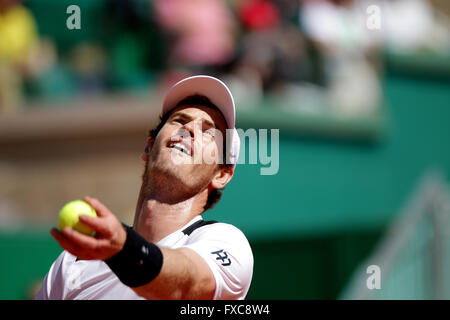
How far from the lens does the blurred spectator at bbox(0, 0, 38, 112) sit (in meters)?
9.57

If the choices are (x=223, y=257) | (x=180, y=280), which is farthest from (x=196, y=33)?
(x=180, y=280)

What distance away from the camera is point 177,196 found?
298cm

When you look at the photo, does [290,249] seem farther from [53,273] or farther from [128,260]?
[128,260]

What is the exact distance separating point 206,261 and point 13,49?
24.7 feet

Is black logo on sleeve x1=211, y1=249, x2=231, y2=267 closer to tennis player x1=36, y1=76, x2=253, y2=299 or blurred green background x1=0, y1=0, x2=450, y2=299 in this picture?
tennis player x1=36, y1=76, x2=253, y2=299

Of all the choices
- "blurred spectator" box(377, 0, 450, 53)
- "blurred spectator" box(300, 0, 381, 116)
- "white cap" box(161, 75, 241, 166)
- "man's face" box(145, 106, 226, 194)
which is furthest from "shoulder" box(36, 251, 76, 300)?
"blurred spectator" box(377, 0, 450, 53)

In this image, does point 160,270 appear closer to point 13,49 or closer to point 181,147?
point 181,147

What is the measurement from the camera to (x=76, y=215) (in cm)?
243

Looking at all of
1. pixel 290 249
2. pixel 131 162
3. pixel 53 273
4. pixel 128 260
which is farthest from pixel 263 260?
pixel 128 260

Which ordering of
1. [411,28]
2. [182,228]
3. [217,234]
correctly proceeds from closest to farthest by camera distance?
[217,234]
[182,228]
[411,28]

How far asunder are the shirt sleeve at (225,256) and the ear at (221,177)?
7.1 inches

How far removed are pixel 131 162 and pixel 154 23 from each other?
1.83 m

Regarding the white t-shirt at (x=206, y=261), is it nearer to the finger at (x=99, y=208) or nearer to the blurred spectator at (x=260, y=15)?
Result: the finger at (x=99, y=208)

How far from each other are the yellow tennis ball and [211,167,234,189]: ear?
0.72 m
